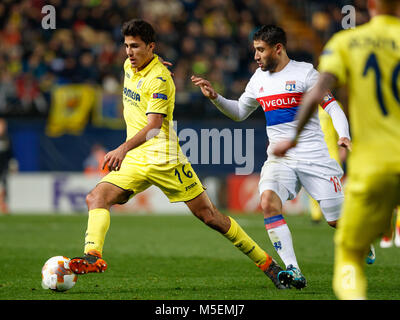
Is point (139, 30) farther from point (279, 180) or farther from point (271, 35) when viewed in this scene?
point (279, 180)

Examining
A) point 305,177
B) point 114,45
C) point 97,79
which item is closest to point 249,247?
point 305,177

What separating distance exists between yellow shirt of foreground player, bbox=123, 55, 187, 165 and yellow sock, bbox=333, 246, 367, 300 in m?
2.89

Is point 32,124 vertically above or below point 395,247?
above

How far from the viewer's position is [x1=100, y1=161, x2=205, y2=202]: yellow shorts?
701 centimetres

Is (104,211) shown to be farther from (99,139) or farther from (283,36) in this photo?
(99,139)

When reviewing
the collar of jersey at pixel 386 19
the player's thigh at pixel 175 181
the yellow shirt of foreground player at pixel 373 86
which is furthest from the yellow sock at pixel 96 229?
the collar of jersey at pixel 386 19

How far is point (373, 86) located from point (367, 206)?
2.31 feet

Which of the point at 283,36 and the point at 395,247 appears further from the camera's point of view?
the point at 395,247

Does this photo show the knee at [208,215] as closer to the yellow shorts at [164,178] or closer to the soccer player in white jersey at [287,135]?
the yellow shorts at [164,178]

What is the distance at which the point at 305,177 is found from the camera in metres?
7.39

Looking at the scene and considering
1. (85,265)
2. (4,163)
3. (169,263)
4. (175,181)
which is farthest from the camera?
(4,163)
